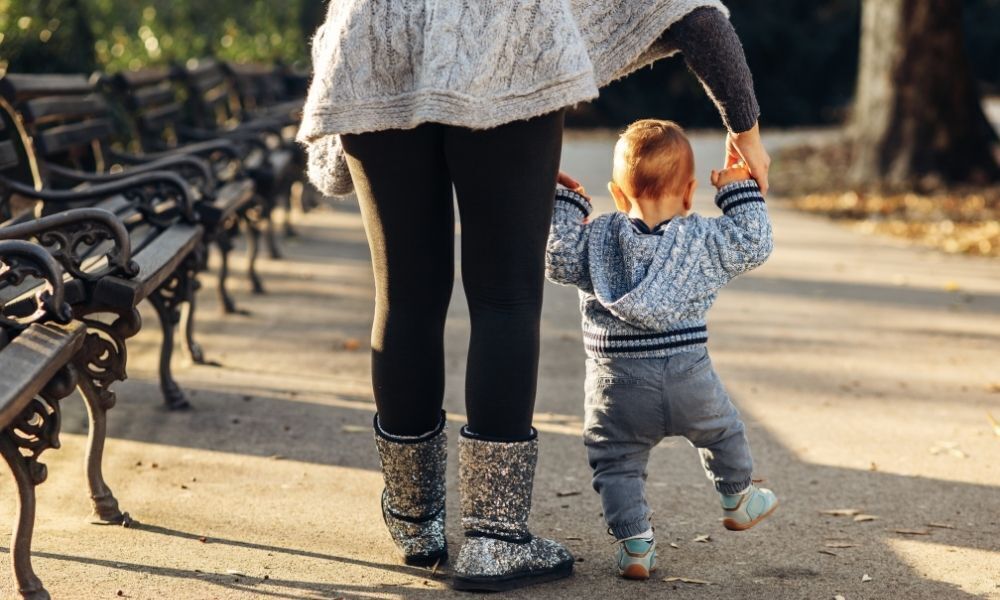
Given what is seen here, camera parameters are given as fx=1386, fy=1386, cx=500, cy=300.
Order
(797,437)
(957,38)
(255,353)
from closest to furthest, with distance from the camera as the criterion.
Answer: (797,437) < (255,353) < (957,38)

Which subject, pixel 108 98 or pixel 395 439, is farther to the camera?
pixel 108 98

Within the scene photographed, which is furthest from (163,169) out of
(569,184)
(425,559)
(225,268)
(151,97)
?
(425,559)

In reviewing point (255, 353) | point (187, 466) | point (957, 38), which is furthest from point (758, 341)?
point (957, 38)

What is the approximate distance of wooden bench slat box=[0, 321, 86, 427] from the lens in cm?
272

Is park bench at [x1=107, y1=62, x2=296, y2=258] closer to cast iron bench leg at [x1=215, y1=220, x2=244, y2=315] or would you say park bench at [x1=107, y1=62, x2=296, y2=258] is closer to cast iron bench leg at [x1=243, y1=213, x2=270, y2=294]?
cast iron bench leg at [x1=243, y1=213, x2=270, y2=294]

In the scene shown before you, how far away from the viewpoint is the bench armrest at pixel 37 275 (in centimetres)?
303

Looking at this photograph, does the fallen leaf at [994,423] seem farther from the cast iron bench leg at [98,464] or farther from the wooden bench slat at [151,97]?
the wooden bench slat at [151,97]

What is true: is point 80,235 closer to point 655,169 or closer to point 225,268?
point 655,169

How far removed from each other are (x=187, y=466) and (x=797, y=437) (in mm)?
2025

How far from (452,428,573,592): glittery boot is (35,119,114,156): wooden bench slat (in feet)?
9.43

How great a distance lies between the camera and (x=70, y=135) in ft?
18.6

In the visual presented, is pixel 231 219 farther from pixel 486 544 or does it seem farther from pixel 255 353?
pixel 486 544

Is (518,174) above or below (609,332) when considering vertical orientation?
above

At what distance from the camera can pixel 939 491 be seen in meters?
4.10
